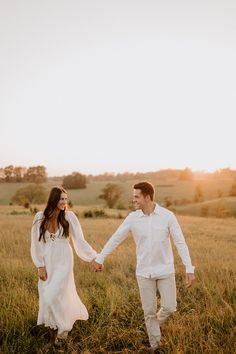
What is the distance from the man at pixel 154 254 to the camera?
19.1ft

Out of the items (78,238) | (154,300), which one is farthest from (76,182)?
(154,300)

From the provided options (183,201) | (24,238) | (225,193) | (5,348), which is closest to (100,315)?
(5,348)

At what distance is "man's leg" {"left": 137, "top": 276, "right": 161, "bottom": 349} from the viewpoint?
588 centimetres

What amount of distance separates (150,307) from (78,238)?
1.56m

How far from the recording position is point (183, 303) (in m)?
8.13

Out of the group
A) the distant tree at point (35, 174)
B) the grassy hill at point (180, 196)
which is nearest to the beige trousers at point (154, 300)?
the grassy hill at point (180, 196)

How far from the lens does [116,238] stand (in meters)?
6.28

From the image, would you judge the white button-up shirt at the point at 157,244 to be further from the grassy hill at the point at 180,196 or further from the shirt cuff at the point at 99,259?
the grassy hill at the point at 180,196

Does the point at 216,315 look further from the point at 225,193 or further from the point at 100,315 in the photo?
the point at 225,193

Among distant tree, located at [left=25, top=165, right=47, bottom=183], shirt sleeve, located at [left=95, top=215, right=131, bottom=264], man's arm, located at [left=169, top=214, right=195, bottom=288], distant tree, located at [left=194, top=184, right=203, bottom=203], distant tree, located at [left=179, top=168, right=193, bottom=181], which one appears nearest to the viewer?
man's arm, located at [left=169, top=214, right=195, bottom=288]

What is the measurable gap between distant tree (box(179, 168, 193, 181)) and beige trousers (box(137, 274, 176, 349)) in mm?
116614

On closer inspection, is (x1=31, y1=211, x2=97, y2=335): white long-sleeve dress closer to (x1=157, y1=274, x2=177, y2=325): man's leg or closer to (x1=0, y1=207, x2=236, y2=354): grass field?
(x1=0, y1=207, x2=236, y2=354): grass field

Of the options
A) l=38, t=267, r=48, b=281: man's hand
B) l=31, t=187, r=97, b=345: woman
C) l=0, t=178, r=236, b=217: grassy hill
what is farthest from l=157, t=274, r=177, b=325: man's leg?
l=0, t=178, r=236, b=217: grassy hill

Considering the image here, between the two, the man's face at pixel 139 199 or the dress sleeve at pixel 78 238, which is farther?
the dress sleeve at pixel 78 238
